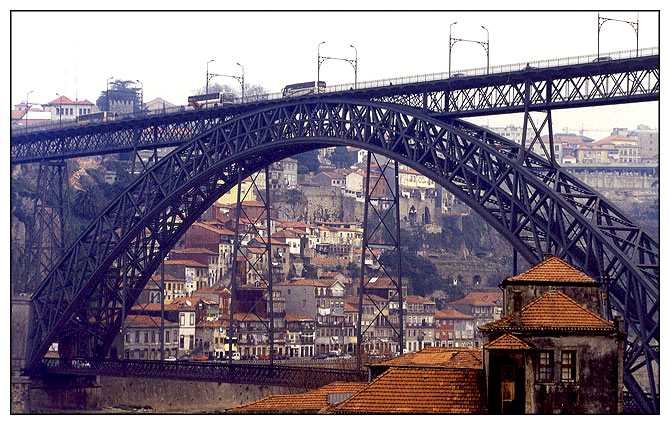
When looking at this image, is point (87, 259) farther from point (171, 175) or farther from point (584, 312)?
point (584, 312)

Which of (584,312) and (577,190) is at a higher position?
(577,190)

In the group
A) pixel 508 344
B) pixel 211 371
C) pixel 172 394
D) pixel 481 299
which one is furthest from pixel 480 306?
pixel 508 344

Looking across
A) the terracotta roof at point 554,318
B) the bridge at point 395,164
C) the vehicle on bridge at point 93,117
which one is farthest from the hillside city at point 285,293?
the terracotta roof at point 554,318

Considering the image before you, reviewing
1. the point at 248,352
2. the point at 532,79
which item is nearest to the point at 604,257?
the point at 532,79

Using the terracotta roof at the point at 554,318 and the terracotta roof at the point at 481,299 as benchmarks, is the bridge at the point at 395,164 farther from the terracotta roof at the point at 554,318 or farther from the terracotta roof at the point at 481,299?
the terracotta roof at the point at 481,299

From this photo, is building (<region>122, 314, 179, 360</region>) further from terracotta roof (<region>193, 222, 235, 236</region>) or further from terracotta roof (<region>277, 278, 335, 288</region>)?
terracotta roof (<region>193, 222, 235, 236</region>)
